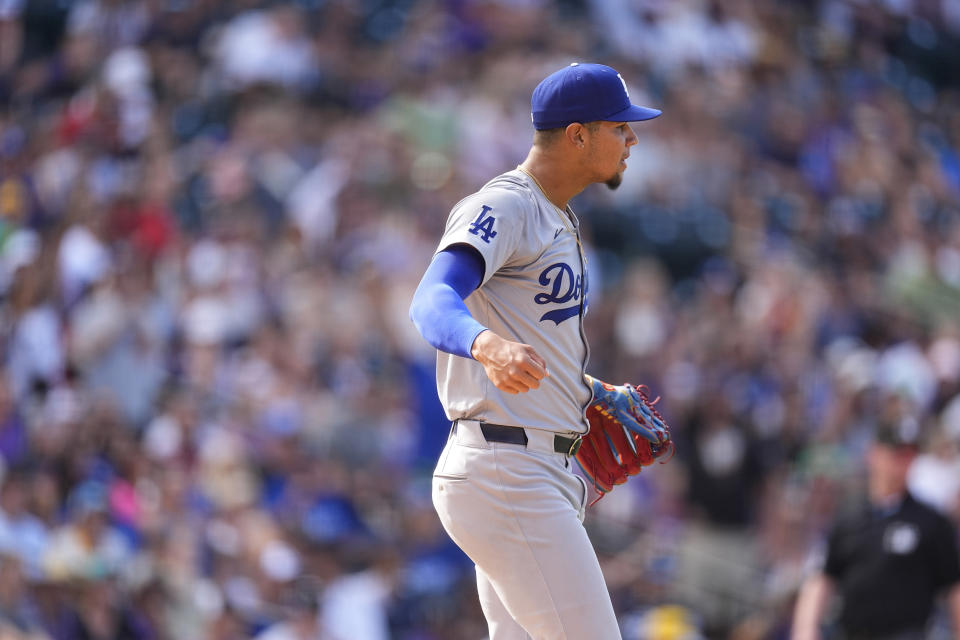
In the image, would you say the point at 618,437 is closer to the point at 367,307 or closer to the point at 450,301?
the point at 450,301

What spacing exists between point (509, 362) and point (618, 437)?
3.20ft

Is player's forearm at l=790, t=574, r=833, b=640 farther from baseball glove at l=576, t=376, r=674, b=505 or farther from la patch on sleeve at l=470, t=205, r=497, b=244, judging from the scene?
la patch on sleeve at l=470, t=205, r=497, b=244

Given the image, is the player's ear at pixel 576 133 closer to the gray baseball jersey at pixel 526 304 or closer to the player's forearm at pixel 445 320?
the gray baseball jersey at pixel 526 304

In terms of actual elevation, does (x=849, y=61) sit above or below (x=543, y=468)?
below

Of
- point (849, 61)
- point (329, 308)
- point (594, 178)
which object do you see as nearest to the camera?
point (594, 178)

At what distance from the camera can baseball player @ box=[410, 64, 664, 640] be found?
3.24 metres

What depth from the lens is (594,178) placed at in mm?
3555

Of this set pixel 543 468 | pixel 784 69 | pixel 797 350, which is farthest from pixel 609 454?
pixel 784 69

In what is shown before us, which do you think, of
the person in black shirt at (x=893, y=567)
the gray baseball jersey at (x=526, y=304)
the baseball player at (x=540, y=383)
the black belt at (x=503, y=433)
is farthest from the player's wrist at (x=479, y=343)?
the person in black shirt at (x=893, y=567)

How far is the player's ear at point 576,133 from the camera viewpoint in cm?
348

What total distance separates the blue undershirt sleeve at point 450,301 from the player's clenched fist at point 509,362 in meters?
0.03

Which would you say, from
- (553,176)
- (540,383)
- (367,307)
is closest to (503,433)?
(540,383)

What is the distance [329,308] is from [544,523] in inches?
264

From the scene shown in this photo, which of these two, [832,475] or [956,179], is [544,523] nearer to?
[832,475]
